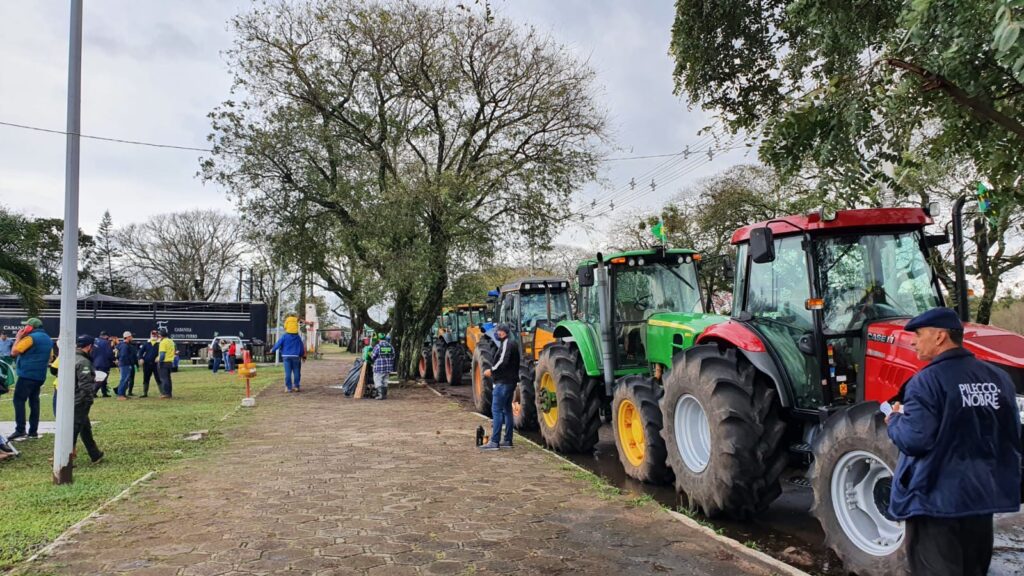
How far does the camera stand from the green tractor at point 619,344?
26.1 feet

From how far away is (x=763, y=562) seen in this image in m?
4.69

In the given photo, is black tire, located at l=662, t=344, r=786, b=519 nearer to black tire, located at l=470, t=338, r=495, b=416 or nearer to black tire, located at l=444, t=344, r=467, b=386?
black tire, located at l=470, t=338, r=495, b=416

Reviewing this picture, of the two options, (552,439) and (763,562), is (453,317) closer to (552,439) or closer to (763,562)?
(552,439)

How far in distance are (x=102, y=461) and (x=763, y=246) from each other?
7.96 metres

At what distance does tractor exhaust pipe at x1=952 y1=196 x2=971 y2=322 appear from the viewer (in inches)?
194

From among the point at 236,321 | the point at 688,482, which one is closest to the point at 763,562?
the point at 688,482

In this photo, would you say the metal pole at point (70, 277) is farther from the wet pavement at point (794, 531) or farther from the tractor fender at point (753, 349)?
the tractor fender at point (753, 349)

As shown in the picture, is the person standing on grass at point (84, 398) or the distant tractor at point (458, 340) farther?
the distant tractor at point (458, 340)

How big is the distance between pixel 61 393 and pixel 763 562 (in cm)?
673

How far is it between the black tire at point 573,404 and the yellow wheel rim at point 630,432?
1130 mm

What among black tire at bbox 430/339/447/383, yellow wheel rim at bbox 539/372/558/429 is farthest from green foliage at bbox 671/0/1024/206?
black tire at bbox 430/339/447/383

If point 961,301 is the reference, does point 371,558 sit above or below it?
below

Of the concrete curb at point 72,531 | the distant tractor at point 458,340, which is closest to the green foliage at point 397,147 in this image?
the distant tractor at point 458,340

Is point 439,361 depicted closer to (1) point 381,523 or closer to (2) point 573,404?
(2) point 573,404
